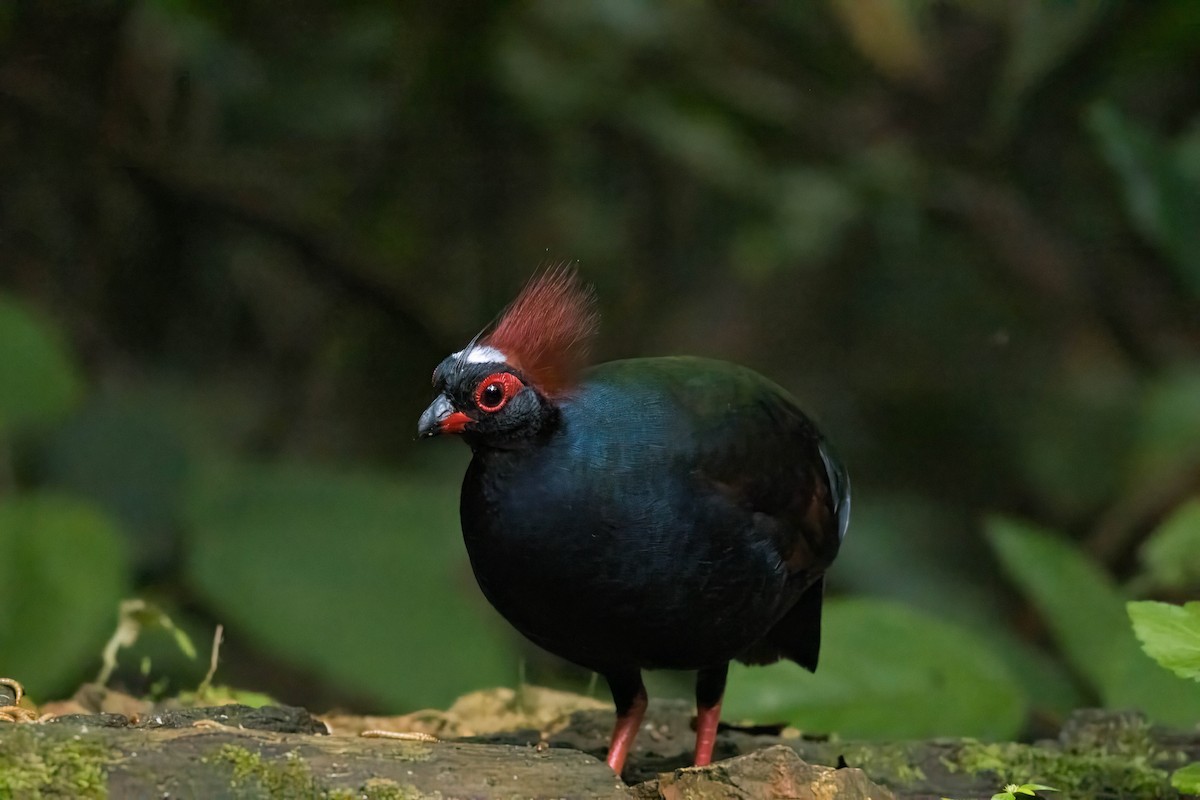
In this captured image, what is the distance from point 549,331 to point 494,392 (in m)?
0.23

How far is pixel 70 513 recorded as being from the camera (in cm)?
445

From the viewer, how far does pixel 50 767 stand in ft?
7.27

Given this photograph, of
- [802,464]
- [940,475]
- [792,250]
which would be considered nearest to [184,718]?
[802,464]

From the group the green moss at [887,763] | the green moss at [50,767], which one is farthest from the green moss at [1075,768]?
the green moss at [50,767]

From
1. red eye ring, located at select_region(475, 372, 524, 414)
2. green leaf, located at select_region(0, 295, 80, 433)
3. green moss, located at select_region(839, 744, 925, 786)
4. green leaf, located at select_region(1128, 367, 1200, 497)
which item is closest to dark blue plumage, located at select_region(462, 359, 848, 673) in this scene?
red eye ring, located at select_region(475, 372, 524, 414)

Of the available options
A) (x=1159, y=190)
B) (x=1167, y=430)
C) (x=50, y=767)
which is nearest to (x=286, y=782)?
(x=50, y=767)

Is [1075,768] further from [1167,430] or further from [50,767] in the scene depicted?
[1167,430]

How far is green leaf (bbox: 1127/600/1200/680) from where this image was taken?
106 inches

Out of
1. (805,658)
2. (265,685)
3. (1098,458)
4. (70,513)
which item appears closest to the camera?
(805,658)

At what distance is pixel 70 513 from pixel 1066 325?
5.49 m

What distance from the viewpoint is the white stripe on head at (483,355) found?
295 cm

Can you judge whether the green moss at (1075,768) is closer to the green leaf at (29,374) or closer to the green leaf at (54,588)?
the green leaf at (54,588)

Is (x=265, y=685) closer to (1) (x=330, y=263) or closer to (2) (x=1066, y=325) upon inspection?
(1) (x=330, y=263)

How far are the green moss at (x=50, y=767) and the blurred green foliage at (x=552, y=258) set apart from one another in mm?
2169
